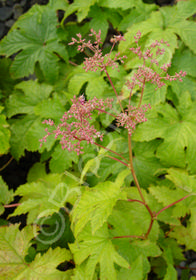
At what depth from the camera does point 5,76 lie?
2020 millimetres

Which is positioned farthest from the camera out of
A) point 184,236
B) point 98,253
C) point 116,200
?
point 184,236

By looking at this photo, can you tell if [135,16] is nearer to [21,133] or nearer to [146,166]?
[146,166]

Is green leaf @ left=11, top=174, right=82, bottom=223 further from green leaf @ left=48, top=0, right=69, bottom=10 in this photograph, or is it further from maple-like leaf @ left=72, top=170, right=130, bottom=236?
green leaf @ left=48, top=0, right=69, bottom=10

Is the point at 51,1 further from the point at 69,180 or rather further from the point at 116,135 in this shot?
the point at 69,180

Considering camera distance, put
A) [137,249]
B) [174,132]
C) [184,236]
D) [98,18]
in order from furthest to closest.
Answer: [98,18]
[184,236]
[174,132]
[137,249]

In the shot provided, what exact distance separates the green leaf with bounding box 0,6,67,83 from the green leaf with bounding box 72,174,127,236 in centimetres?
104

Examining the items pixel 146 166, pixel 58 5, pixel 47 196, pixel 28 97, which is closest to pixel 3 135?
pixel 28 97

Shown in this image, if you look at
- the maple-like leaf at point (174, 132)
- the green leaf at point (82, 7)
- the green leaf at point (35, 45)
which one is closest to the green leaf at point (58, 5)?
the green leaf at point (35, 45)

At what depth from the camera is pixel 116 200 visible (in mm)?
885

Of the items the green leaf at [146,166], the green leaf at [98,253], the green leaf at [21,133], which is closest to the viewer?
the green leaf at [98,253]

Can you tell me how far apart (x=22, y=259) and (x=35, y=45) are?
1.33m

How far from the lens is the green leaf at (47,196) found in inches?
46.5

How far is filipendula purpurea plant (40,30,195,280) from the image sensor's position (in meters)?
0.76

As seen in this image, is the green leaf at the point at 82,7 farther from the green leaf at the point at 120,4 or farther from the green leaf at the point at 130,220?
the green leaf at the point at 130,220
